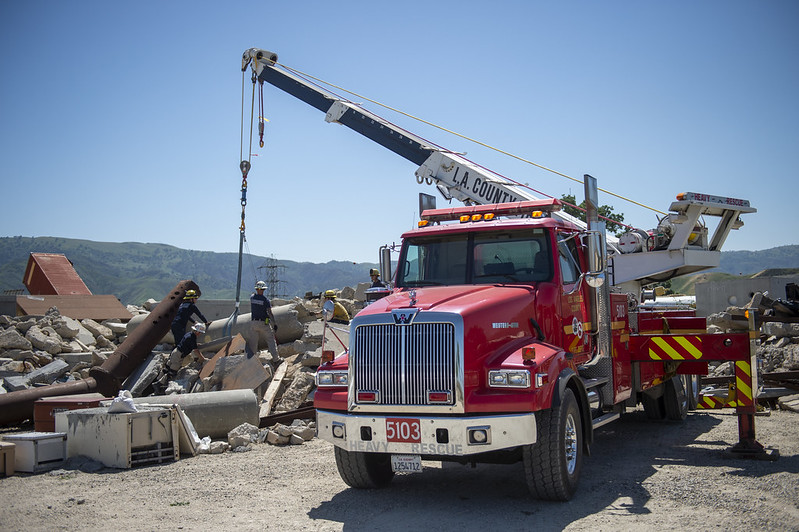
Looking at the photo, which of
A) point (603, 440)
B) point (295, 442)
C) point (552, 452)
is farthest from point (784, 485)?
point (295, 442)

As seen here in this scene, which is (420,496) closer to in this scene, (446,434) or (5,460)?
(446,434)

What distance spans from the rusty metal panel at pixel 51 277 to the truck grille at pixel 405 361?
2543 centimetres

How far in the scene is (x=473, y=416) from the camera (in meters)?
6.40

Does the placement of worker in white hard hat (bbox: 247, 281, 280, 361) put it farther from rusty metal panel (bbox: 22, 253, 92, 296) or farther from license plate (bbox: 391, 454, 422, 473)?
rusty metal panel (bbox: 22, 253, 92, 296)

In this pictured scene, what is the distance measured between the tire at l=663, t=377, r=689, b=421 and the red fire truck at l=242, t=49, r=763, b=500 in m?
0.70

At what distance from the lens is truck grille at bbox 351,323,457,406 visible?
6.49m

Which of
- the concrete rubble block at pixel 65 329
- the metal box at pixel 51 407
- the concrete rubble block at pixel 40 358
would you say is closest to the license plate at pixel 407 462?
the metal box at pixel 51 407

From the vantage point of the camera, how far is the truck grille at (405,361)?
21.3 feet

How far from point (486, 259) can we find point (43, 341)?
13.6m

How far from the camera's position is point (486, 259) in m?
7.89

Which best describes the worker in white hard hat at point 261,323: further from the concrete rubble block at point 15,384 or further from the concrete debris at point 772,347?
the concrete debris at point 772,347

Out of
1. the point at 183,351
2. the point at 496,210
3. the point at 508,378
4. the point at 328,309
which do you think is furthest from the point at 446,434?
the point at 183,351

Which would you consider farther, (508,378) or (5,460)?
(5,460)

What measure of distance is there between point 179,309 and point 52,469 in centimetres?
646
